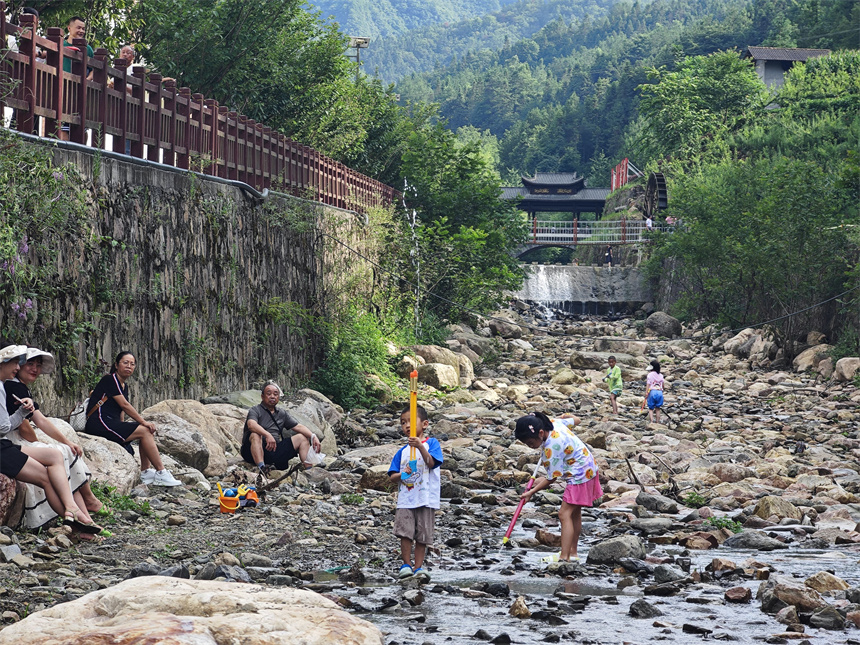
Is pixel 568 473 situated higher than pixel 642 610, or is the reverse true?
pixel 568 473

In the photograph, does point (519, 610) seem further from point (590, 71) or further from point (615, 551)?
point (590, 71)

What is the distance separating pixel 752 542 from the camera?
8.80 metres

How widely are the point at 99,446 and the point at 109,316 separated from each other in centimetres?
173

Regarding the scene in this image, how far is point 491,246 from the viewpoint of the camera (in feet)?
89.7

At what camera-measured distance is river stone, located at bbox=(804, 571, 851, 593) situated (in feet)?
23.0

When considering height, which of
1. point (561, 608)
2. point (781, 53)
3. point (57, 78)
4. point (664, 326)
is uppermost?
point (781, 53)

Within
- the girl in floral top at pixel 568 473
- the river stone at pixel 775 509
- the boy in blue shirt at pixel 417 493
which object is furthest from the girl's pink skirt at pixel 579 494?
the river stone at pixel 775 509

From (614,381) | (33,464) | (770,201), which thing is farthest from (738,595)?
(770,201)

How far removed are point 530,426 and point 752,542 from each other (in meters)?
2.30

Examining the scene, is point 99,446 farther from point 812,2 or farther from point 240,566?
point 812,2

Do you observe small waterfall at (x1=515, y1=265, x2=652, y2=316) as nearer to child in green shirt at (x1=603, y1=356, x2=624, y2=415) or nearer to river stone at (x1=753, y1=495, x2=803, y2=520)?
child in green shirt at (x1=603, y1=356, x2=624, y2=415)

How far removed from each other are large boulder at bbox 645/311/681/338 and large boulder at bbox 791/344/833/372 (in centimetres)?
1133

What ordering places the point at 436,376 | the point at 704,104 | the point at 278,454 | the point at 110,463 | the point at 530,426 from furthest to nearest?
the point at 704,104, the point at 436,376, the point at 278,454, the point at 110,463, the point at 530,426

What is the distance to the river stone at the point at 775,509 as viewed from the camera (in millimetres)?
9781
